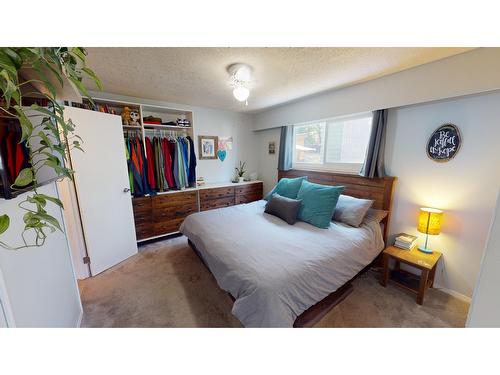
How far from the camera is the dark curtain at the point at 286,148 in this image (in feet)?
10.9

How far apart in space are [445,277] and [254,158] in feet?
11.4

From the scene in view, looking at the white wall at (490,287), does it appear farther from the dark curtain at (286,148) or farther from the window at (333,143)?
the dark curtain at (286,148)

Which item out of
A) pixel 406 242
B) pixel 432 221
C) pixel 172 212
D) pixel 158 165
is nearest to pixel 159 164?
Result: pixel 158 165

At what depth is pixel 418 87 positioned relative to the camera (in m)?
1.78

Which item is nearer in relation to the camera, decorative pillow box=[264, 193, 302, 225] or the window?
decorative pillow box=[264, 193, 302, 225]

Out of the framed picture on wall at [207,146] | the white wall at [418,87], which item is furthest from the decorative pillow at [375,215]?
the framed picture on wall at [207,146]

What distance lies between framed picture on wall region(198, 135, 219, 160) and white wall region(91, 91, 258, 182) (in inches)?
3.1

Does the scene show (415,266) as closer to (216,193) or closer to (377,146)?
(377,146)

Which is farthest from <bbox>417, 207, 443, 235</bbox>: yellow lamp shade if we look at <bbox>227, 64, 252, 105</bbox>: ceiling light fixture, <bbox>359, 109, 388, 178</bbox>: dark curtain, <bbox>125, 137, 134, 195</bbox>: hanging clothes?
<bbox>125, 137, 134, 195</bbox>: hanging clothes

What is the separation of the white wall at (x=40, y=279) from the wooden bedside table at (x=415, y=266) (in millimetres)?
2719

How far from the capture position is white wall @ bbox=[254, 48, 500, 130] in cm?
145

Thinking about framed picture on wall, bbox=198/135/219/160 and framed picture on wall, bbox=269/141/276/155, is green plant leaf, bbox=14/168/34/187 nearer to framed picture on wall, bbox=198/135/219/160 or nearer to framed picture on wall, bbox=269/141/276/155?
framed picture on wall, bbox=198/135/219/160
